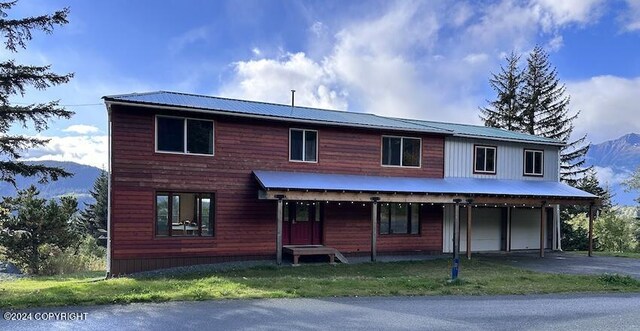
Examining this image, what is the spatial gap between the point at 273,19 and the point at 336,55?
135 inches

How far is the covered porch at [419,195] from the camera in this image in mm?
15266

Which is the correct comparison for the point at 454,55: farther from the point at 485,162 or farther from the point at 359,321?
the point at 359,321

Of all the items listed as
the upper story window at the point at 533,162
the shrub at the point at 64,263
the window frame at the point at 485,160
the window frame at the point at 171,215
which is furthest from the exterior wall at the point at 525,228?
the shrub at the point at 64,263

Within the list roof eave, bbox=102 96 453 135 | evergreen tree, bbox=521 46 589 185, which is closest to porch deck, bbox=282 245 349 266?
roof eave, bbox=102 96 453 135

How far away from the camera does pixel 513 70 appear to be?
41.1m

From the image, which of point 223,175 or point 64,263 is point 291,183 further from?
point 64,263

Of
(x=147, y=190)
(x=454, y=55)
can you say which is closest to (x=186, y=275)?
(x=147, y=190)

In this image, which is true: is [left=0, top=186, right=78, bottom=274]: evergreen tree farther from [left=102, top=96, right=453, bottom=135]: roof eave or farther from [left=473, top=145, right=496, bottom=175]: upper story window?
[left=473, top=145, right=496, bottom=175]: upper story window

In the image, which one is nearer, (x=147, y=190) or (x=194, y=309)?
(x=194, y=309)

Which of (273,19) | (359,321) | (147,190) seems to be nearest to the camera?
(359,321)

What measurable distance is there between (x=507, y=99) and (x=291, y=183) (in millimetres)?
30678

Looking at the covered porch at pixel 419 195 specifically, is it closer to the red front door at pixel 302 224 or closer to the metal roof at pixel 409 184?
the metal roof at pixel 409 184

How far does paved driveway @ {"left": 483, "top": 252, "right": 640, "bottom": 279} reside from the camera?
596 inches

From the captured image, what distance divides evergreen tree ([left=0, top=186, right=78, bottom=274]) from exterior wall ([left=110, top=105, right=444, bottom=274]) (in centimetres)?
934
